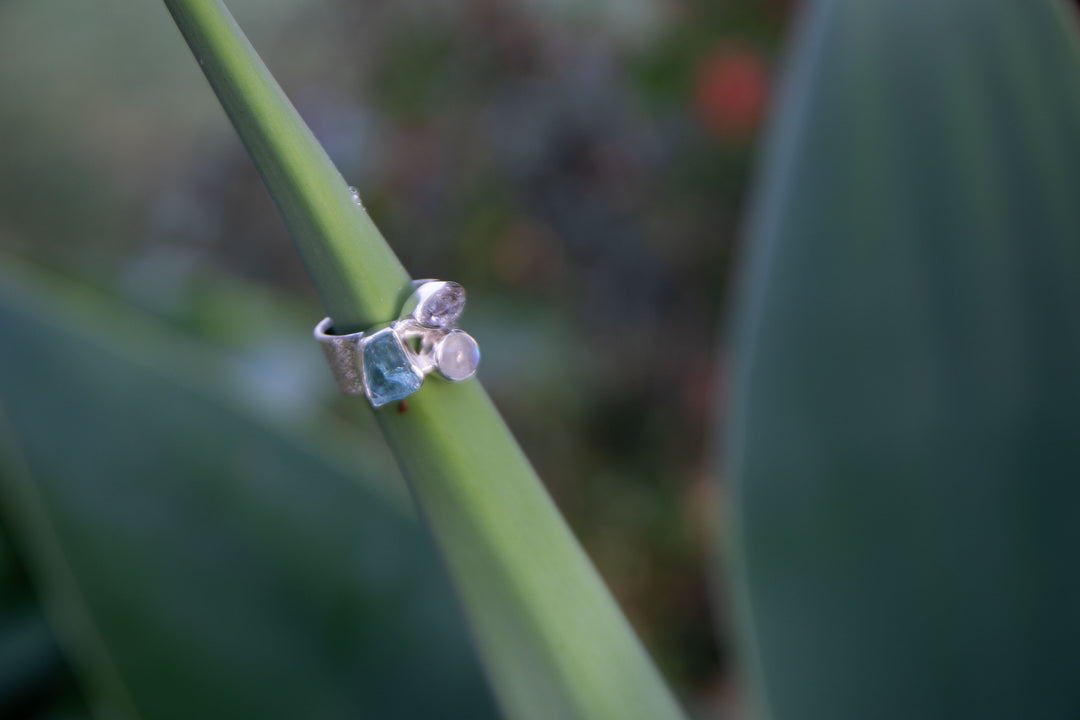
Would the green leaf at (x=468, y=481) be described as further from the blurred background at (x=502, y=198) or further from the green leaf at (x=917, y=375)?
the blurred background at (x=502, y=198)

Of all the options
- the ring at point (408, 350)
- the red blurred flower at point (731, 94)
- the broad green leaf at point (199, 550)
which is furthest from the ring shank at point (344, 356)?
the red blurred flower at point (731, 94)

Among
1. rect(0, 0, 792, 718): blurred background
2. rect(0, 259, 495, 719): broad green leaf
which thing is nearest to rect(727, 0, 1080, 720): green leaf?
rect(0, 259, 495, 719): broad green leaf

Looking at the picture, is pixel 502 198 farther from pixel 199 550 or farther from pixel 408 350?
pixel 408 350

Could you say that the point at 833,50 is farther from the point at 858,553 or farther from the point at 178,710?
the point at 178,710

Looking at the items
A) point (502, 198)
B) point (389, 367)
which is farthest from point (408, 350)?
point (502, 198)

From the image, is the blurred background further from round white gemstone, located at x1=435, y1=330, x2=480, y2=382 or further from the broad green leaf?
round white gemstone, located at x1=435, y1=330, x2=480, y2=382

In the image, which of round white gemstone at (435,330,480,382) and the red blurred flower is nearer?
round white gemstone at (435,330,480,382)
